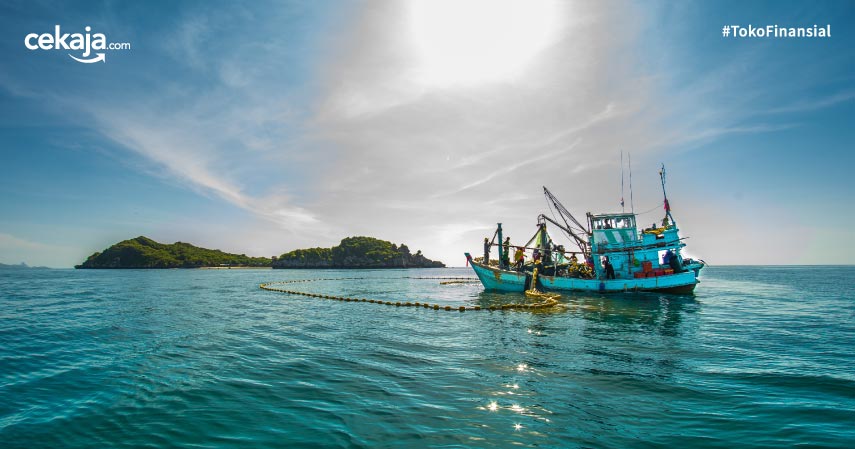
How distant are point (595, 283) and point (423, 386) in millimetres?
38446

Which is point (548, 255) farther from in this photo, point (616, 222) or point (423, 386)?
point (423, 386)

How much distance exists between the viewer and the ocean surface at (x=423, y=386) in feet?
27.4

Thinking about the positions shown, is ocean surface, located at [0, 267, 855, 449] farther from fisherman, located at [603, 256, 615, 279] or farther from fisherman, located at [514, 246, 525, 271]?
fisherman, located at [514, 246, 525, 271]

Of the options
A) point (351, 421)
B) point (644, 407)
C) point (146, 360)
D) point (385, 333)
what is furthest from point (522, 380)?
point (146, 360)

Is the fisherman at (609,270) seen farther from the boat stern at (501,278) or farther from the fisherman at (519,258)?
the fisherman at (519,258)

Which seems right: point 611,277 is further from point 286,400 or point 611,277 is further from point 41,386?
point 41,386

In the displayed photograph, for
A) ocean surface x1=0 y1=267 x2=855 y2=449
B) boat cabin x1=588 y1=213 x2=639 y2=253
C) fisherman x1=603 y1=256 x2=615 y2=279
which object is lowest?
ocean surface x1=0 y1=267 x2=855 y2=449

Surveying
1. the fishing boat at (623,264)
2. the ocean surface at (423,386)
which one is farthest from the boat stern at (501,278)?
the ocean surface at (423,386)

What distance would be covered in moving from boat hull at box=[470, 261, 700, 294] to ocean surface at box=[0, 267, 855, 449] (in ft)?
60.4

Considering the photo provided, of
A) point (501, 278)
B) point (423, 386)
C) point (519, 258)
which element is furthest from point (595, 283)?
point (423, 386)

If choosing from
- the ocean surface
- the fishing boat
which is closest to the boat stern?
the fishing boat

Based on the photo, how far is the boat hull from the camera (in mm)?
41562

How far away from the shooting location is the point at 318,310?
3198 centimetres

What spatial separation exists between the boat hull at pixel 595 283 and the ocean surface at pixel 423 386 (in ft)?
60.4
